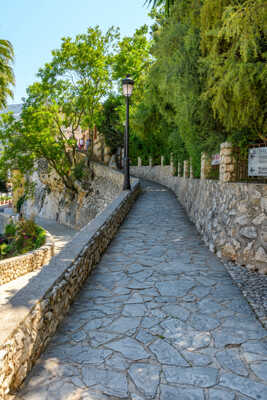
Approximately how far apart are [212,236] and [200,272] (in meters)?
1.86

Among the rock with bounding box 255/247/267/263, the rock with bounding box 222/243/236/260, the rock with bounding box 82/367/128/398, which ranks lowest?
the rock with bounding box 82/367/128/398

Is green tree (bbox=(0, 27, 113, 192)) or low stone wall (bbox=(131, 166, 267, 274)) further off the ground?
green tree (bbox=(0, 27, 113, 192))

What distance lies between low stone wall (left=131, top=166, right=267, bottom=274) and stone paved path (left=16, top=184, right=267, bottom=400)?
0.59 meters

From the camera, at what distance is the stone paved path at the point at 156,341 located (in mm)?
2846

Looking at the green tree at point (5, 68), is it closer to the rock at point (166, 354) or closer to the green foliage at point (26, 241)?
the green foliage at point (26, 241)

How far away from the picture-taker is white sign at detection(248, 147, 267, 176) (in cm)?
616

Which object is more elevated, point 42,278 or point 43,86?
point 43,86

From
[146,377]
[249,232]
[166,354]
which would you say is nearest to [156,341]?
[166,354]

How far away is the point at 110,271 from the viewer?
5.96 m

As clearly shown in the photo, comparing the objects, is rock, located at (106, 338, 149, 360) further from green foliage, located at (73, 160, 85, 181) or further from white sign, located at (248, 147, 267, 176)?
green foliage, located at (73, 160, 85, 181)

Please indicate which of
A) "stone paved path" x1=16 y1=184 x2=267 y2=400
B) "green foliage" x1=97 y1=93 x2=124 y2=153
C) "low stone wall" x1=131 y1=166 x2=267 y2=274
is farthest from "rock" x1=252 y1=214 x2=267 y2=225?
"green foliage" x1=97 y1=93 x2=124 y2=153

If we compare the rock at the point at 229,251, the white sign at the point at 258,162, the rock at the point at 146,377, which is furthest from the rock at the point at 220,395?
the white sign at the point at 258,162

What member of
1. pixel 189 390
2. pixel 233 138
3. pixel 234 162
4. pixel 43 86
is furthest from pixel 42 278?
pixel 43 86

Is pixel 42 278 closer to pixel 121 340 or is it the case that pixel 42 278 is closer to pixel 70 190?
pixel 121 340
